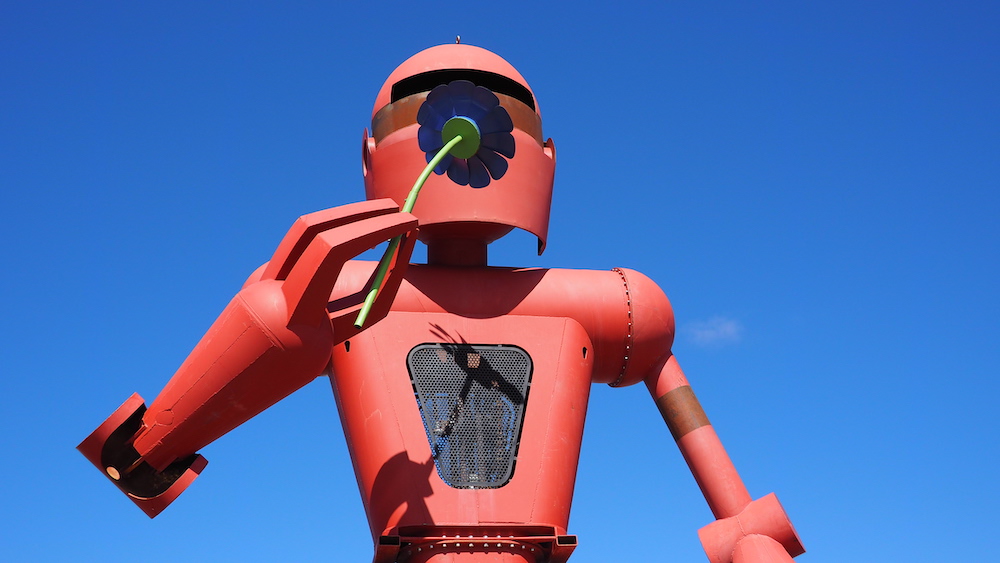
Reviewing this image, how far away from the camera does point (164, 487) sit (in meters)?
9.09

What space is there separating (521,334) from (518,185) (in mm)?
1386

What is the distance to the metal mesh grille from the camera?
32.2 feet

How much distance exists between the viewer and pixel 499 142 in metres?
9.73

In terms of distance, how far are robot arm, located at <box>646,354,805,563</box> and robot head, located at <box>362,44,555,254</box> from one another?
187 cm

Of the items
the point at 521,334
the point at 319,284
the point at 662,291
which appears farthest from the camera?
the point at 662,291

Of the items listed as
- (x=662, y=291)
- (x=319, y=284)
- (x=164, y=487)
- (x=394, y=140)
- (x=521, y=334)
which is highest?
(x=394, y=140)

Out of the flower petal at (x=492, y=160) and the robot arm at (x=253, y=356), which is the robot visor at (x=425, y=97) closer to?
the flower petal at (x=492, y=160)

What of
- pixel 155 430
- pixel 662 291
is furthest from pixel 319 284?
pixel 662 291

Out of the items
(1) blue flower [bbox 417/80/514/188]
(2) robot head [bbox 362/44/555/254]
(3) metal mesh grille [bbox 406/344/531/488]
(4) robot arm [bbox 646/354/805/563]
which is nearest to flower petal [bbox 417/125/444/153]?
(1) blue flower [bbox 417/80/514/188]

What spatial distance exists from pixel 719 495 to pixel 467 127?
12.9ft

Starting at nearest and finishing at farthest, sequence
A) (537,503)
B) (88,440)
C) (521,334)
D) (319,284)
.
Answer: (319,284) < (88,440) < (537,503) < (521,334)

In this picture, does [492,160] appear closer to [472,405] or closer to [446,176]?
[446,176]

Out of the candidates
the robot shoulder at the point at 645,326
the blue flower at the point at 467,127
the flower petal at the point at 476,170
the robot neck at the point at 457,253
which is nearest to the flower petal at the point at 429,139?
the blue flower at the point at 467,127

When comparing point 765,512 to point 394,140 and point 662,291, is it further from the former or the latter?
point 394,140
